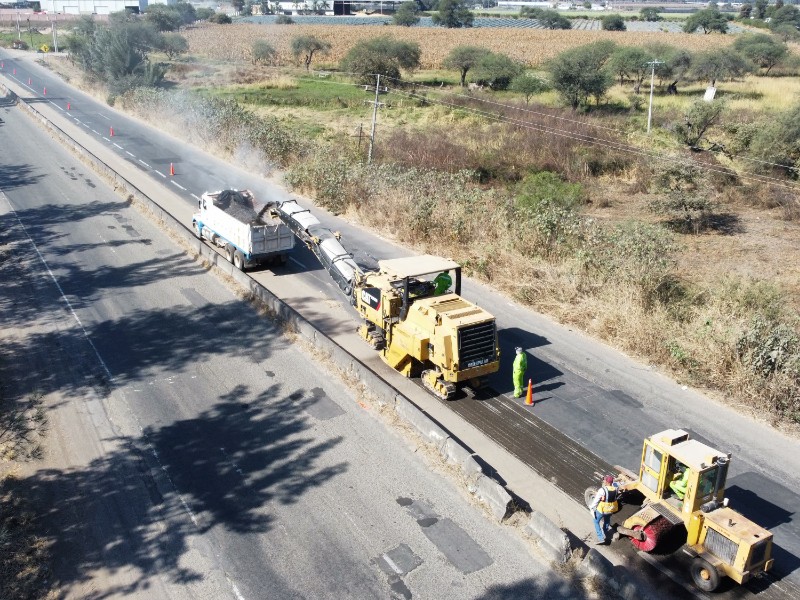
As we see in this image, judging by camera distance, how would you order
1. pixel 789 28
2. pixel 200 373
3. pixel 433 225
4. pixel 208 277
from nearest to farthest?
pixel 200 373 → pixel 208 277 → pixel 433 225 → pixel 789 28

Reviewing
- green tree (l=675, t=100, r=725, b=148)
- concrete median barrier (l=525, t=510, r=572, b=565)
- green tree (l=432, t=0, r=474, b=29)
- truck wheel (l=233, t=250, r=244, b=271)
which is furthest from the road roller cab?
green tree (l=432, t=0, r=474, b=29)

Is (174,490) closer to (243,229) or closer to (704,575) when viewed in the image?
(704,575)

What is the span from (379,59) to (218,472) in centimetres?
5055

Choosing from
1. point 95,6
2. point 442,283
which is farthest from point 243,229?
point 95,6

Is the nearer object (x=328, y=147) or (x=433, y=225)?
(x=433, y=225)

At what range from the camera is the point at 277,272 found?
21.8 meters

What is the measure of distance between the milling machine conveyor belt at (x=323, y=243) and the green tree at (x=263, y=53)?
55.1 meters

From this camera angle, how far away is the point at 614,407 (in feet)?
47.5

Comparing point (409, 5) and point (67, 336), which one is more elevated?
point (409, 5)

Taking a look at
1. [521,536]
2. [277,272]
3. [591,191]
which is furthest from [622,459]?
[591,191]

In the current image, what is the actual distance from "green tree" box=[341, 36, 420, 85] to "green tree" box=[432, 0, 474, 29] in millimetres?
53819

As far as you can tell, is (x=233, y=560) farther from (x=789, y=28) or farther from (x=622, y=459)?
(x=789, y=28)

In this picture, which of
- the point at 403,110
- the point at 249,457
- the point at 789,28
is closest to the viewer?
the point at 249,457

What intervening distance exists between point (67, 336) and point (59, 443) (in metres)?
5.21
